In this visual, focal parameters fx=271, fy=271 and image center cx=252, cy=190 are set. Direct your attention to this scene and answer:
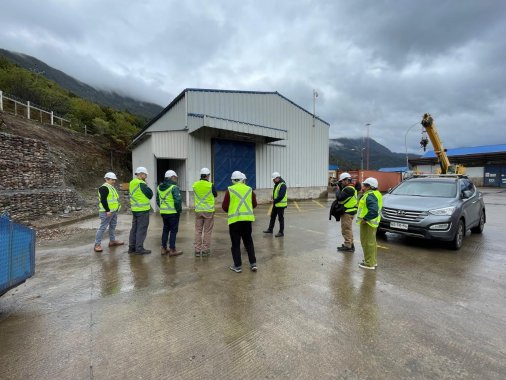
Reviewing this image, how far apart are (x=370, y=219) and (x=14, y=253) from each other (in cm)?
509

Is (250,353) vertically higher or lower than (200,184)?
lower

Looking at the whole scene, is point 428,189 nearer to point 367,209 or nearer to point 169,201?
point 367,209

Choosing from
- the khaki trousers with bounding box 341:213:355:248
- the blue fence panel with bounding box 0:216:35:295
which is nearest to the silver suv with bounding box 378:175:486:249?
the khaki trousers with bounding box 341:213:355:248

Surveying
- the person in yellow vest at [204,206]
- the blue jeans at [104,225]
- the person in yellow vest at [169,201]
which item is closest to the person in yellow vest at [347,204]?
the person in yellow vest at [204,206]

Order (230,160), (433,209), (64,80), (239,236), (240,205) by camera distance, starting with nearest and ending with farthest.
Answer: (240,205), (239,236), (433,209), (230,160), (64,80)

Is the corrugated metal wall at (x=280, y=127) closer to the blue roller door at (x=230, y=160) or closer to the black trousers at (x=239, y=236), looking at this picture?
the blue roller door at (x=230, y=160)

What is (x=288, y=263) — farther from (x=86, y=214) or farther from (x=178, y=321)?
(x=86, y=214)

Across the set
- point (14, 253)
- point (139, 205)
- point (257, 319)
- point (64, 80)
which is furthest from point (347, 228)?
point (64, 80)

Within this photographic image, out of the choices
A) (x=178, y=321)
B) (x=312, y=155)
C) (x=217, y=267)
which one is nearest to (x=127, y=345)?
(x=178, y=321)

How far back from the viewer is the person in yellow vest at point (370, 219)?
4742 mm

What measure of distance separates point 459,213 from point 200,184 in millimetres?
5758

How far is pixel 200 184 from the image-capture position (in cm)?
532

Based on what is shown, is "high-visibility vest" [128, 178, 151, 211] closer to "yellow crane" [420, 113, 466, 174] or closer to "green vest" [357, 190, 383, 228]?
"green vest" [357, 190, 383, 228]

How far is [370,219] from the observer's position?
473cm
